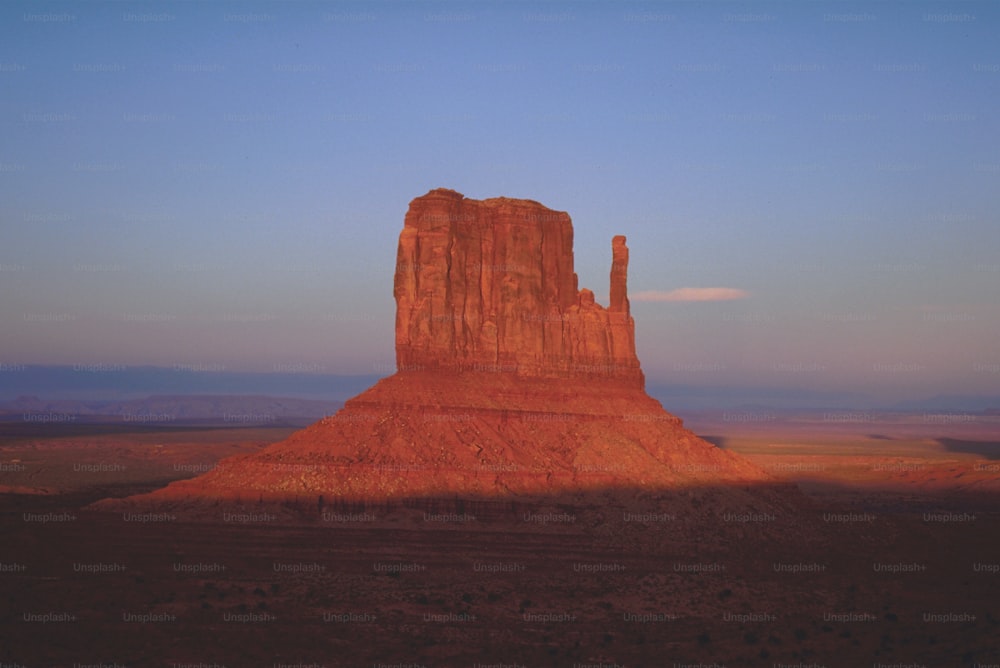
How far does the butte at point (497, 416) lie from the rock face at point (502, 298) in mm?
93

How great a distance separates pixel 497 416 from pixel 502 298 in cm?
888

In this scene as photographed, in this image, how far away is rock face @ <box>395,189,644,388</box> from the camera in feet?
232

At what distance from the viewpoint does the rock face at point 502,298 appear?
70750 millimetres

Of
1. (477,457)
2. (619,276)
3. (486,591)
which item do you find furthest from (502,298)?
(486,591)

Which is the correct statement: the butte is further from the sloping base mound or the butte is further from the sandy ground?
the sandy ground

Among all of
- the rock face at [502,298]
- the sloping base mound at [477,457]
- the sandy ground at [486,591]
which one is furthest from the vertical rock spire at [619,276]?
the sandy ground at [486,591]

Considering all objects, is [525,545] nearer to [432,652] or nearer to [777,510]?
[777,510]

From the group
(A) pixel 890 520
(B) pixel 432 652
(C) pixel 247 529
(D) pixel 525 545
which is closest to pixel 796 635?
(B) pixel 432 652

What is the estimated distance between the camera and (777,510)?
65000 millimetres

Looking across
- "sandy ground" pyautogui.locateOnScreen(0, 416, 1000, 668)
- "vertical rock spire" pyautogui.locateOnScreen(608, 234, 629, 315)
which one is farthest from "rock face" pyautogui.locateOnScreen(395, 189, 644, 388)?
"sandy ground" pyautogui.locateOnScreen(0, 416, 1000, 668)

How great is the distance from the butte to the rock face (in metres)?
0.09

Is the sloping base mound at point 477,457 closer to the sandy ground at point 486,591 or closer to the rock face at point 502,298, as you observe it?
the rock face at point 502,298

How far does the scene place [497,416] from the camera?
68688 mm

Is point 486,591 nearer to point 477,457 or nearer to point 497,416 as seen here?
point 477,457
